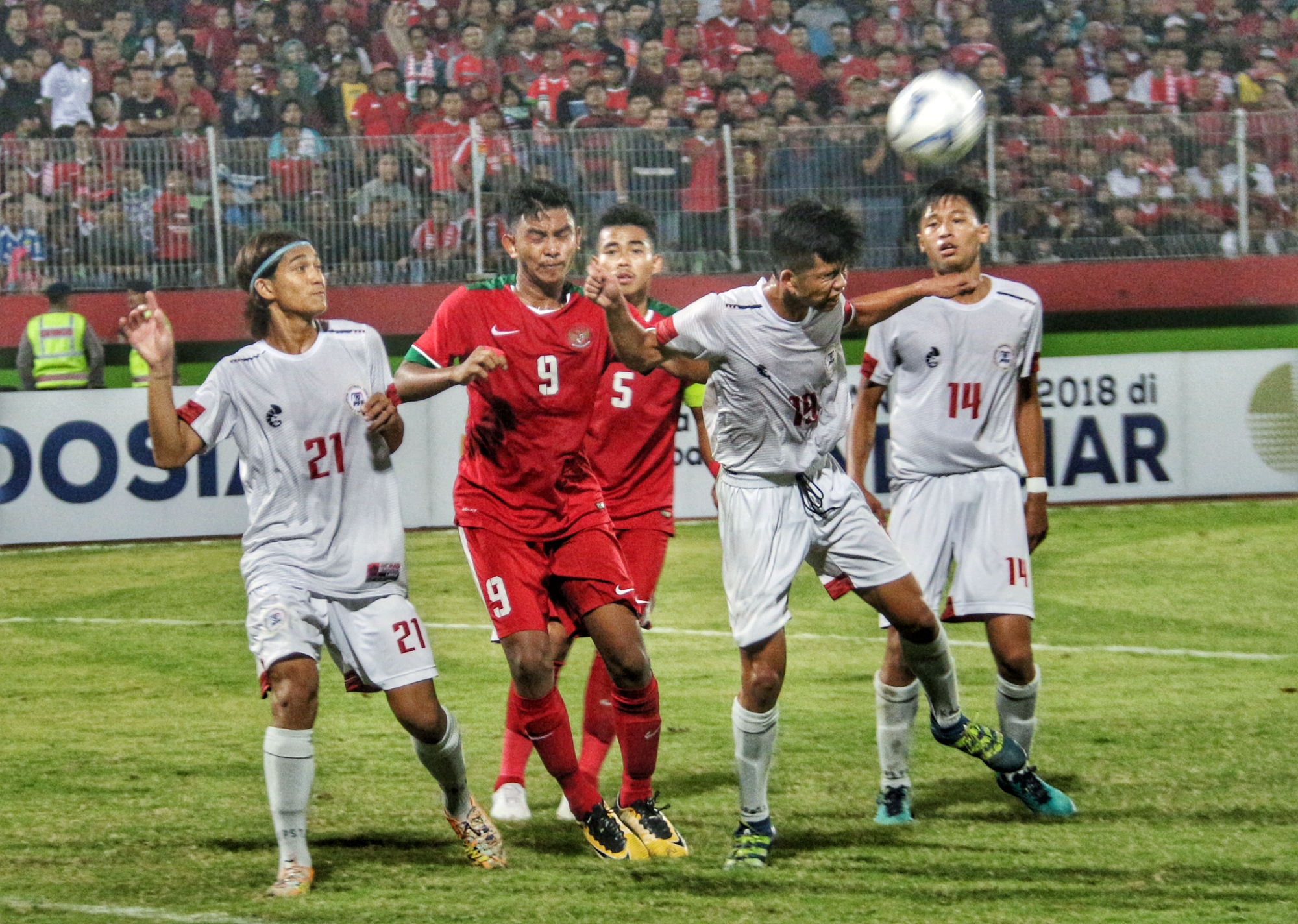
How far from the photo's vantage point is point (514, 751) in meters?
5.93

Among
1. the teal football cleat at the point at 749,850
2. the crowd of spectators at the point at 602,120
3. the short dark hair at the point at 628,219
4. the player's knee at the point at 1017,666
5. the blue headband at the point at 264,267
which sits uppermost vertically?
the crowd of spectators at the point at 602,120

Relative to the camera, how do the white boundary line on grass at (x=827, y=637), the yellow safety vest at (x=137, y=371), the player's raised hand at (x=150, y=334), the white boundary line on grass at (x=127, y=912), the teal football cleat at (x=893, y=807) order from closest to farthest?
the white boundary line on grass at (x=127, y=912), the player's raised hand at (x=150, y=334), the teal football cleat at (x=893, y=807), the white boundary line on grass at (x=827, y=637), the yellow safety vest at (x=137, y=371)

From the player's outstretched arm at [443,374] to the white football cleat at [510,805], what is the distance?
1.48 m

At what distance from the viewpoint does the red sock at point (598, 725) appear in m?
5.99

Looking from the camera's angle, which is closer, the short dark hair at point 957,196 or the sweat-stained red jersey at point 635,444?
the short dark hair at point 957,196

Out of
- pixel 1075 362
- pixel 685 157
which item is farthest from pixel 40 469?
pixel 1075 362

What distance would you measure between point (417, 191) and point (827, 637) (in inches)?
315

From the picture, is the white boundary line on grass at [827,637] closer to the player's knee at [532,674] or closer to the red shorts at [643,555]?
the red shorts at [643,555]

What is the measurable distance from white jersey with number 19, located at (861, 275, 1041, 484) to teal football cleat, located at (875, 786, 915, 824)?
3.74ft

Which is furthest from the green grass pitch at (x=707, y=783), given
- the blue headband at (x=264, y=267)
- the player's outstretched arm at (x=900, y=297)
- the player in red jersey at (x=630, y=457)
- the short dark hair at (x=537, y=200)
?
the short dark hair at (x=537, y=200)

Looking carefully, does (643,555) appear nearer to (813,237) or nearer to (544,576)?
(544,576)

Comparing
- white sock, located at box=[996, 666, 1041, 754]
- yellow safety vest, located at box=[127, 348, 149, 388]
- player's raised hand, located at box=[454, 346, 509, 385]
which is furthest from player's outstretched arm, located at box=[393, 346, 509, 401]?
yellow safety vest, located at box=[127, 348, 149, 388]

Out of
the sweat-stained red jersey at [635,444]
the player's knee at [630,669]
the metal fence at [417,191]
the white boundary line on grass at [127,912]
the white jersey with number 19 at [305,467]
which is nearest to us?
the white boundary line on grass at [127,912]

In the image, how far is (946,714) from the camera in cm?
562
